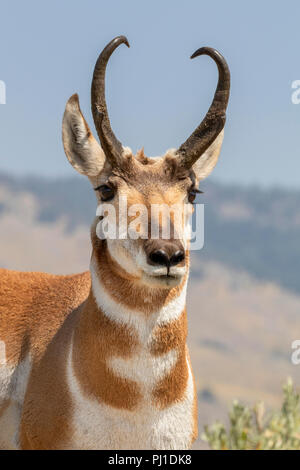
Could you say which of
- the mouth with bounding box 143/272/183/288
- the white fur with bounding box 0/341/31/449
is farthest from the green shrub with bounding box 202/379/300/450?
the mouth with bounding box 143/272/183/288

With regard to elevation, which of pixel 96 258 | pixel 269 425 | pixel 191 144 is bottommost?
pixel 269 425

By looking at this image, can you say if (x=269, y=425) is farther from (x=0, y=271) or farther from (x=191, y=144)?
(x=191, y=144)

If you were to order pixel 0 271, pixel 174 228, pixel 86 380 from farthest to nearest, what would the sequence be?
→ 1. pixel 0 271
2. pixel 86 380
3. pixel 174 228

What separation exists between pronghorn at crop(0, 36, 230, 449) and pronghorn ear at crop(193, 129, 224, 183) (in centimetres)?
1

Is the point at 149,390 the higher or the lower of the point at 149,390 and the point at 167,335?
the lower

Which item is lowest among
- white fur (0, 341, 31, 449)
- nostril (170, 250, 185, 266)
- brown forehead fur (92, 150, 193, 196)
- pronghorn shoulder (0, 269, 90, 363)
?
white fur (0, 341, 31, 449)

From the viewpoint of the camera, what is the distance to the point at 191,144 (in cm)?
914

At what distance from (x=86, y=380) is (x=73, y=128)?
275cm

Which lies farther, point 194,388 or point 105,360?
point 194,388

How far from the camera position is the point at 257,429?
47.0 feet

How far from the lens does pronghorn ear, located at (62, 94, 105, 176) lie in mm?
9188

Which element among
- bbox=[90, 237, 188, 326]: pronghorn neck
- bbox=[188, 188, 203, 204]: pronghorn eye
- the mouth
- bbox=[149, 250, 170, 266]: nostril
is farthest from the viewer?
bbox=[188, 188, 203, 204]: pronghorn eye

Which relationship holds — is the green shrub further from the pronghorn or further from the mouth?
the mouth
